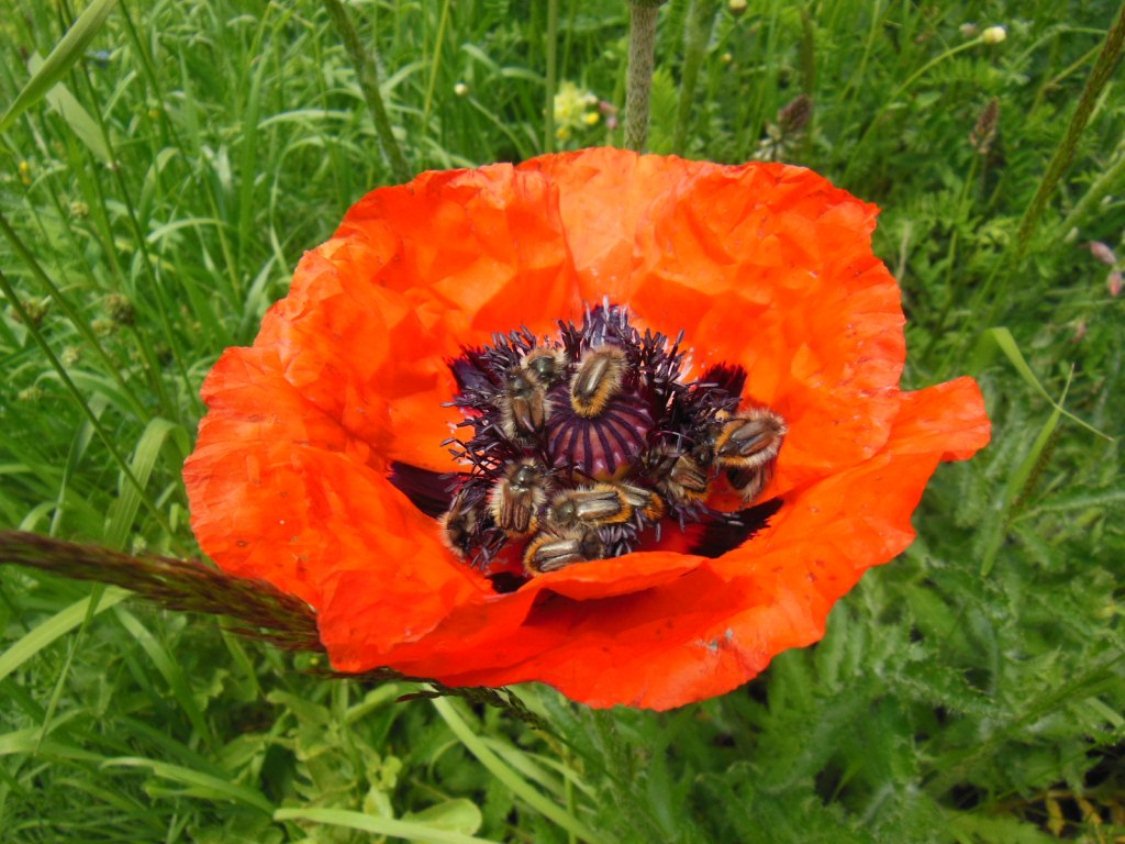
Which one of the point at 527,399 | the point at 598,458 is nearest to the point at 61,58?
the point at 527,399

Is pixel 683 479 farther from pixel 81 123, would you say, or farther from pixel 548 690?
pixel 81 123

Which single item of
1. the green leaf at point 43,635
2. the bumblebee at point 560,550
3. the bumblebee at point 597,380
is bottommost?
the green leaf at point 43,635

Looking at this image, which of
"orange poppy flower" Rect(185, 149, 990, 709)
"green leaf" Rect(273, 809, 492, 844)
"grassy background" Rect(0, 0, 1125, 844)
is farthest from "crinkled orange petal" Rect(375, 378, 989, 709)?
"green leaf" Rect(273, 809, 492, 844)

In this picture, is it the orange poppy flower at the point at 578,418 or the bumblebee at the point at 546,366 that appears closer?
the orange poppy flower at the point at 578,418

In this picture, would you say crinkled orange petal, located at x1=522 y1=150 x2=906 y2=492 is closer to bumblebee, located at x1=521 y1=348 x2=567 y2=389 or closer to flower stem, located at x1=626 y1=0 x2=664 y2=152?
flower stem, located at x1=626 y1=0 x2=664 y2=152

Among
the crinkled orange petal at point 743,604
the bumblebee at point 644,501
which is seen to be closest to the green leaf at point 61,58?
the crinkled orange petal at point 743,604

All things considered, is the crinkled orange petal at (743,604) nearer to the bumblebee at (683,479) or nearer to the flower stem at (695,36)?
the bumblebee at (683,479)

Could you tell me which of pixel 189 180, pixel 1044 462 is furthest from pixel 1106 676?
pixel 189 180
